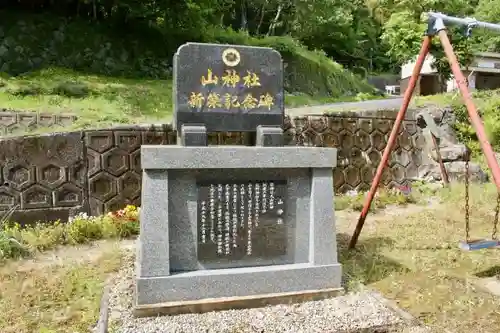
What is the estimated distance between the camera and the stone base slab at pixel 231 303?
395cm

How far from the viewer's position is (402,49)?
1736 cm

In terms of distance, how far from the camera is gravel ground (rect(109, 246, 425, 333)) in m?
3.71

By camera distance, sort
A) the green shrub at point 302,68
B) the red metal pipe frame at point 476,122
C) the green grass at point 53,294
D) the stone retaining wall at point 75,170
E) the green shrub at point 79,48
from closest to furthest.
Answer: the green grass at point 53,294 < the red metal pipe frame at point 476,122 < the stone retaining wall at point 75,170 < the green shrub at point 79,48 < the green shrub at point 302,68

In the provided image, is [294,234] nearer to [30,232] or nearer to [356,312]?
[356,312]

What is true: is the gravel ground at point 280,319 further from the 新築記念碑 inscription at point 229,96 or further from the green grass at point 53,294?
the 新築記念碑 inscription at point 229,96

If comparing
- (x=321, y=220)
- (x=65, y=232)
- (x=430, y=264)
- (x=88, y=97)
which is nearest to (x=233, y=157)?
(x=321, y=220)

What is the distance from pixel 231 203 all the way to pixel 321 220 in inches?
39.0

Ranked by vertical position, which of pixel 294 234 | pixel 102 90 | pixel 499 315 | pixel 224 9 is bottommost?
pixel 499 315

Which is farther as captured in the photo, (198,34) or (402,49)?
(198,34)

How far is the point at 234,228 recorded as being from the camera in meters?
4.30

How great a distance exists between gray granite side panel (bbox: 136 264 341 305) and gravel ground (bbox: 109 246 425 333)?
178 millimetres

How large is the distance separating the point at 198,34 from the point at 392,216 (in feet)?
45.6

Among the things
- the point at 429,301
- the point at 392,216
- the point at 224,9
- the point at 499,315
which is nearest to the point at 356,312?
the point at 429,301

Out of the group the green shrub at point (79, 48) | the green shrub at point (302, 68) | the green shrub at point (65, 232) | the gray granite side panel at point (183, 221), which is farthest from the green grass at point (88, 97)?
the green shrub at point (302, 68)
